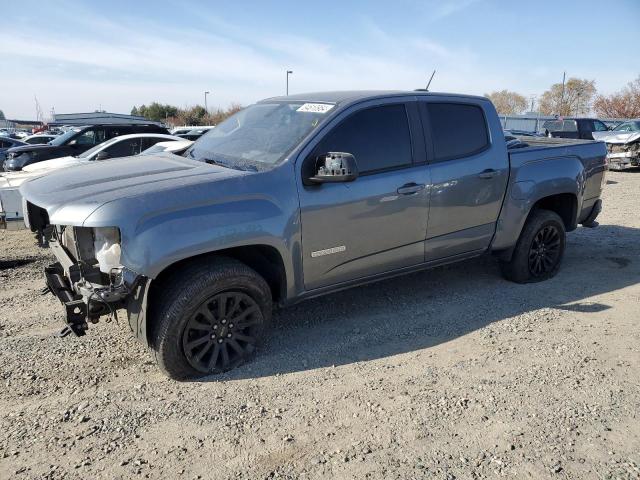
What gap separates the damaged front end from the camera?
9.89 feet

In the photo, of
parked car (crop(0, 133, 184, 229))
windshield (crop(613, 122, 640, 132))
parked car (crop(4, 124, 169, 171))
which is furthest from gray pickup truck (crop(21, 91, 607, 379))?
windshield (crop(613, 122, 640, 132))

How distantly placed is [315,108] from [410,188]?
3.30 ft

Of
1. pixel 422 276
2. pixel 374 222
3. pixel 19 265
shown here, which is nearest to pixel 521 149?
pixel 422 276

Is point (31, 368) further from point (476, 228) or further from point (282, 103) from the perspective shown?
point (476, 228)

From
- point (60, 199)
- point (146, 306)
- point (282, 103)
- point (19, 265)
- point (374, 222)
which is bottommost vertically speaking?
point (19, 265)

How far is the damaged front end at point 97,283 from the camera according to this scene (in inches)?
119

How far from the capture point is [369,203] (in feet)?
12.6

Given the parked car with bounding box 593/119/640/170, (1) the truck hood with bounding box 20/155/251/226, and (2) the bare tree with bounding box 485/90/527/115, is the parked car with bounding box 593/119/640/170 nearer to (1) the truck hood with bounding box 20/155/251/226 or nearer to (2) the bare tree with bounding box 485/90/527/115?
(1) the truck hood with bounding box 20/155/251/226

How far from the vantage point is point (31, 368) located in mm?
3529

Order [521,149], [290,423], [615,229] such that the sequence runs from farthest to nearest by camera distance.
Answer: [615,229], [521,149], [290,423]

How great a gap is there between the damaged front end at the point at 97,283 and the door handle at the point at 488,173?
3.07 metres

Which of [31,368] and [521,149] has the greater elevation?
[521,149]

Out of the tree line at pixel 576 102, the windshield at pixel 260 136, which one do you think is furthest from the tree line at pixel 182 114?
the windshield at pixel 260 136

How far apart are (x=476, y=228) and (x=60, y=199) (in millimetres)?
3491
